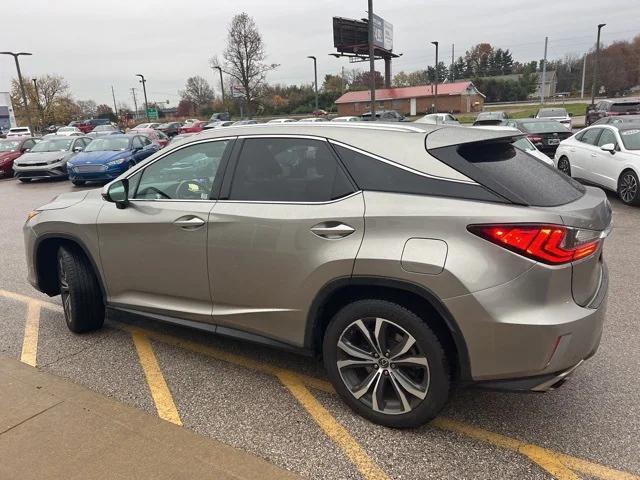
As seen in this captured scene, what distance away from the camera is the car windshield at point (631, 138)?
9.37m

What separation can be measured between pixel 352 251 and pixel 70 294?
2.64 meters

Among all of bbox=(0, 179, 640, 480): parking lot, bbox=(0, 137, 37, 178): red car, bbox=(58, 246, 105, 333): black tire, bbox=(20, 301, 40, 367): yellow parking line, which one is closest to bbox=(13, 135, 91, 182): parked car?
bbox=(0, 137, 37, 178): red car

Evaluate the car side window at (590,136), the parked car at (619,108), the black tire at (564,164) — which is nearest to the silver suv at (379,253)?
the car side window at (590,136)

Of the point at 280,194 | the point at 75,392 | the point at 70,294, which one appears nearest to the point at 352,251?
the point at 280,194

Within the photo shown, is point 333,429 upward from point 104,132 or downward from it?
downward

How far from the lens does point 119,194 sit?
3770 millimetres

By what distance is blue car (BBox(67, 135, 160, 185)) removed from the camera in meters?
14.9

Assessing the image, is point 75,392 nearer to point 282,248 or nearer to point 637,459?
point 282,248

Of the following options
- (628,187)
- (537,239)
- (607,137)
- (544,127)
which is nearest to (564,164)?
(607,137)

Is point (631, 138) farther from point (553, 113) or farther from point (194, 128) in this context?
point (194, 128)

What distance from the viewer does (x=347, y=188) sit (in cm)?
290

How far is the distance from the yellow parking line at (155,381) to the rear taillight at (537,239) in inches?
81.6

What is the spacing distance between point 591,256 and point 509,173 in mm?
581

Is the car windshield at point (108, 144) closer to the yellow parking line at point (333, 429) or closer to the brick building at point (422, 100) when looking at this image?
the yellow parking line at point (333, 429)
